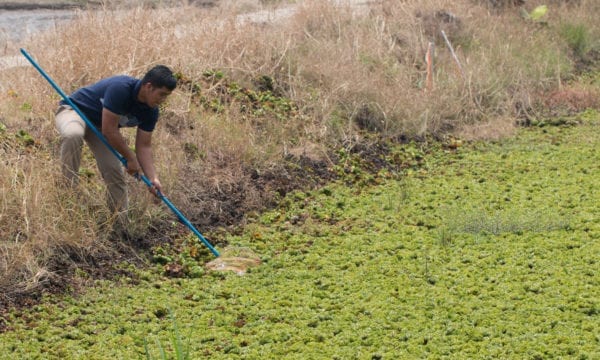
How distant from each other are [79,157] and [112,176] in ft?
0.92

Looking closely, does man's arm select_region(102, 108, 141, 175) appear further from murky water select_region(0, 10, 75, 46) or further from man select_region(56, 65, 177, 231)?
murky water select_region(0, 10, 75, 46)

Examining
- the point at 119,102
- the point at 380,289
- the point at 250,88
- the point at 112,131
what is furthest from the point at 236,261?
the point at 250,88

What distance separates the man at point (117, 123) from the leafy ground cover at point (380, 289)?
2.48 feet

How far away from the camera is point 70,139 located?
627cm

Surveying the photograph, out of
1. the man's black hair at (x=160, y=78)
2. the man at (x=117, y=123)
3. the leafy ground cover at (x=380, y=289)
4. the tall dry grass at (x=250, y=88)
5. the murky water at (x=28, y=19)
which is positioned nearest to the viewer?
the leafy ground cover at (x=380, y=289)

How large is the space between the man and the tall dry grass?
0.18 m

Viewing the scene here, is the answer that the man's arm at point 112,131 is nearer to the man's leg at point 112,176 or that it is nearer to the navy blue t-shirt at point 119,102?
the navy blue t-shirt at point 119,102

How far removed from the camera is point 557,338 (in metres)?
5.08

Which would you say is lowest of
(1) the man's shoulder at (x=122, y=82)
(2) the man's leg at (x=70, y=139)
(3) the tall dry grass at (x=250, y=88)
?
(3) the tall dry grass at (x=250, y=88)

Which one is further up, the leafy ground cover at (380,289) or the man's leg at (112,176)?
the man's leg at (112,176)

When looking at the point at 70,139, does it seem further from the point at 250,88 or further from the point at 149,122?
the point at 250,88

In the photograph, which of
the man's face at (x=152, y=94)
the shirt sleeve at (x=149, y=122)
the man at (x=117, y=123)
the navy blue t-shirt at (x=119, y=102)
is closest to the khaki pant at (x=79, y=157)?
the man at (x=117, y=123)

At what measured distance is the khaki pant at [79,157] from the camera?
20.7 feet

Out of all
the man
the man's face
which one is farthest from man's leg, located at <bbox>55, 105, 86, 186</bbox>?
the man's face
